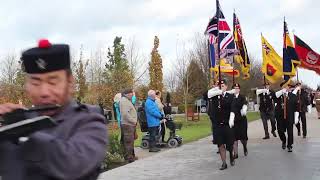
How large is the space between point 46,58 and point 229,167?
10280 millimetres

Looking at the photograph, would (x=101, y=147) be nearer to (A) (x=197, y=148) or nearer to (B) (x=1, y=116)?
(B) (x=1, y=116)

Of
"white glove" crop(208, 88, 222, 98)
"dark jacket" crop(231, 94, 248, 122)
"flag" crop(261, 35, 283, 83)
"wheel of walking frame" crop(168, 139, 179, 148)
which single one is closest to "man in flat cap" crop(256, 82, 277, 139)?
"flag" crop(261, 35, 283, 83)

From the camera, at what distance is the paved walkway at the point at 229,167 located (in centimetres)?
1083

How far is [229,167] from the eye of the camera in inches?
481

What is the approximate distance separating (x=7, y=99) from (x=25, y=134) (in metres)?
24.8

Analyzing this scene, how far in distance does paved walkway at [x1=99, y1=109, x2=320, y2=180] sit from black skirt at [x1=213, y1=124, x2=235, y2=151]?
1.82ft

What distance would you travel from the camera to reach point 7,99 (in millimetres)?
25938

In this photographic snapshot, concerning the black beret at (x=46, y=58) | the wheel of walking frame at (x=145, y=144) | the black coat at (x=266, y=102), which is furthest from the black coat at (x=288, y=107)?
the black beret at (x=46, y=58)

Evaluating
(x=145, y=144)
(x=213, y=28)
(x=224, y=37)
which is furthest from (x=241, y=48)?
(x=145, y=144)

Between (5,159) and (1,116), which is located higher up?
(1,116)

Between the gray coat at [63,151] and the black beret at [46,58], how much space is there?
0.17m

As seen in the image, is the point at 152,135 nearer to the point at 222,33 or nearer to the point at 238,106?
the point at 238,106

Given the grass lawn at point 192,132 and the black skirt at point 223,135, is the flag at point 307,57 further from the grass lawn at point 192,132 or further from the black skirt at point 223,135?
the black skirt at point 223,135

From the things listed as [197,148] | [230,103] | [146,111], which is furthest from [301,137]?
[230,103]
